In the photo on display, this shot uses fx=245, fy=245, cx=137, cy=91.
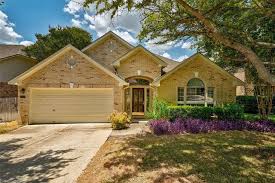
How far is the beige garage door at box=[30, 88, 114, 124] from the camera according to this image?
60.7 ft

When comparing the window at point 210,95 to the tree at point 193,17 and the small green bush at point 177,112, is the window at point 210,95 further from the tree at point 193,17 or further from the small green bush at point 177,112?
the tree at point 193,17

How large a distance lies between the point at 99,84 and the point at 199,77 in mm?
7729

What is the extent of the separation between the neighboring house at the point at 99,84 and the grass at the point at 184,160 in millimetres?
7169

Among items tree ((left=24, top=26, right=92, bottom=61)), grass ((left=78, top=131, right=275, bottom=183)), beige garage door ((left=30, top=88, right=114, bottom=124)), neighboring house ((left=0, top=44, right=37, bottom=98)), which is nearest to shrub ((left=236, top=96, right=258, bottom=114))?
grass ((left=78, top=131, right=275, bottom=183))

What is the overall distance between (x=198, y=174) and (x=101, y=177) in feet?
9.09

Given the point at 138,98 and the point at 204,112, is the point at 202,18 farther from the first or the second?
the point at 138,98

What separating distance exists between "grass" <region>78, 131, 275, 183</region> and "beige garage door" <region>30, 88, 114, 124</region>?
7049 millimetres

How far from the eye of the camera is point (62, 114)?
1867 centimetres

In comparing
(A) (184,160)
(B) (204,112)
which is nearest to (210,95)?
(B) (204,112)

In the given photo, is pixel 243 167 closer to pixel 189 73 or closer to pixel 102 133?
pixel 102 133

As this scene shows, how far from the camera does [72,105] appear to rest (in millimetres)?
18719

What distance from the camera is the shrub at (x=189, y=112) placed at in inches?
588

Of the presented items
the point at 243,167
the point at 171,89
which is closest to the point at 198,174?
the point at 243,167

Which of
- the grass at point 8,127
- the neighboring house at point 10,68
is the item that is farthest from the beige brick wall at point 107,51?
the neighboring house at point 10,68
